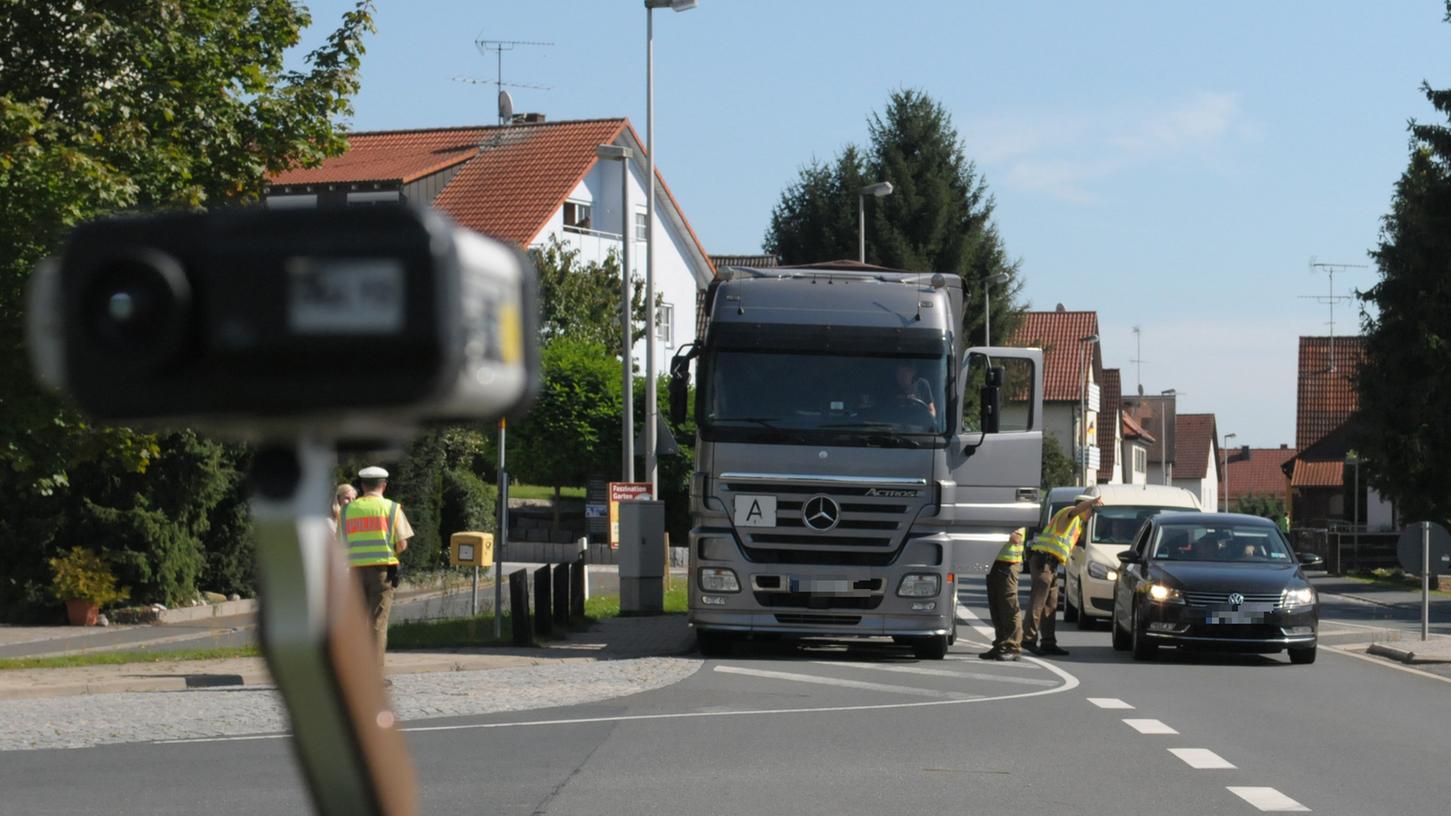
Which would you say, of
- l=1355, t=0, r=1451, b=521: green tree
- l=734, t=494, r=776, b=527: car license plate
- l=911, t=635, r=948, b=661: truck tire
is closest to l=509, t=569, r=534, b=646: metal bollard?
l=734, t=494, r=776, b=527: car license plate

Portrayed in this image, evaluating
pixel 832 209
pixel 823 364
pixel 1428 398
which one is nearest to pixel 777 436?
pixel 823 364

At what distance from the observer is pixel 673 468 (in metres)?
51.3

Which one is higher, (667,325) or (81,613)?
(667,325)

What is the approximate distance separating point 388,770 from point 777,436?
59.6 ft

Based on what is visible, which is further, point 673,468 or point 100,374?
point 673,468

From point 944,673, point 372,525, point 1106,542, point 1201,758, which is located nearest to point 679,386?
point 944,673

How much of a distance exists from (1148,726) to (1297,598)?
7290 millimetres

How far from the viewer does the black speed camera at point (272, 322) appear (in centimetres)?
89

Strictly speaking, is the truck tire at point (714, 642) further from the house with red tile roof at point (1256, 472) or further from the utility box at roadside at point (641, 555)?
the house with red tile roof at point (1256, 472)

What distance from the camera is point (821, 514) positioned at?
1934cm

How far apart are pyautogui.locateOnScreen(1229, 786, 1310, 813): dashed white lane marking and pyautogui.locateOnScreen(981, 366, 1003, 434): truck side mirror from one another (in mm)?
9170

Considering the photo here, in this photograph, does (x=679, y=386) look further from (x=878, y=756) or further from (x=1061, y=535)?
(x=878, y=756)

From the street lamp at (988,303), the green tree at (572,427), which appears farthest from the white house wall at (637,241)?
the street lamp at (988,303)

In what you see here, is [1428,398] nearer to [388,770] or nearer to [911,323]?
[911,323]
